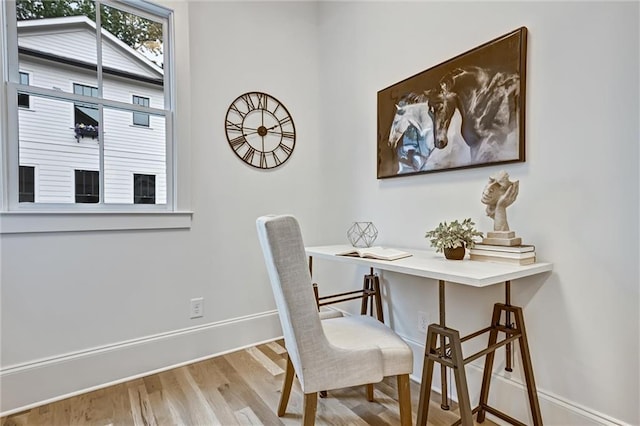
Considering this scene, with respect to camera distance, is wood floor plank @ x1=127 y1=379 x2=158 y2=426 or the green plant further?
wood floor plank @ x1=127 y1=379 x2=158 y2=426

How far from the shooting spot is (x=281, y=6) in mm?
2488

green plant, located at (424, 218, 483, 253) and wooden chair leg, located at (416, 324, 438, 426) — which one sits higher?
green plant, located at (424, 218, 483, 253)

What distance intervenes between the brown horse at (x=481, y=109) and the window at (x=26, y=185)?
7.09 feet

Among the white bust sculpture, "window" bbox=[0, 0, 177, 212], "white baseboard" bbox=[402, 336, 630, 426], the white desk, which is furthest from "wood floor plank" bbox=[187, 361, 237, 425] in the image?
the white bust sculpture

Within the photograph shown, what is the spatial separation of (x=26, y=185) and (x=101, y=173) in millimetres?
334

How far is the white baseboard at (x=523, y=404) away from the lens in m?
1.24

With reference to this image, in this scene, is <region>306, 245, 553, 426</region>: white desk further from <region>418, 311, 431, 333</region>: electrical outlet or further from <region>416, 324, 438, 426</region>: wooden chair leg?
<region>418, 311, 431, 333</region>: electrical outlet

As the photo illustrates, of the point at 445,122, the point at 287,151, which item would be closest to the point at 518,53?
the point at 445,122

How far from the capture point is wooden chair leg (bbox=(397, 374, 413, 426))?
1.21 m

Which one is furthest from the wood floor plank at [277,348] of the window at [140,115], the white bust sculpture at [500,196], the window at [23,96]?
the window at [23,96]

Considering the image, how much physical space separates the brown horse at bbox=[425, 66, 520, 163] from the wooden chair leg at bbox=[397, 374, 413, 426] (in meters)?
1.05

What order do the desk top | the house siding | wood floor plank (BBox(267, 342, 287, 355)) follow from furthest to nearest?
1. wood floor plank (BBox(267, 342, 287, 355))
2. the house siding
3. the desk top

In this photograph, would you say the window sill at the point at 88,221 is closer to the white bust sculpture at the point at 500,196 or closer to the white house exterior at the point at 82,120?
the white house exterior at the point at 82,120

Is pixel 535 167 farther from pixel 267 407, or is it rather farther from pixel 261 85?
pixel 261 85
